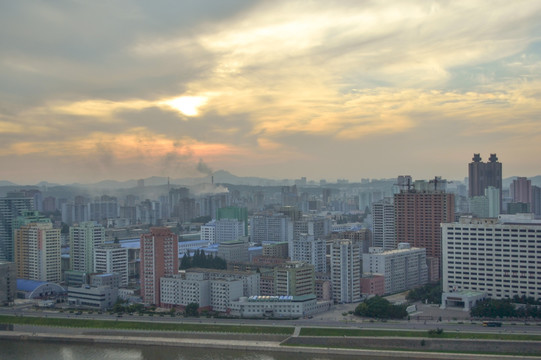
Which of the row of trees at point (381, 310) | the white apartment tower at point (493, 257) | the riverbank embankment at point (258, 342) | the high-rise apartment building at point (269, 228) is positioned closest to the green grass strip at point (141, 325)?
the riverbank embankment at point (258, 342)

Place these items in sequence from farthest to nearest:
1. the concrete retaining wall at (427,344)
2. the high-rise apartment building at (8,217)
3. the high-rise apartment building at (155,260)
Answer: the high-rise apartment building at (8,217), the high-rise apartment building at (155,260), the concrete retaining wall at (427,344)

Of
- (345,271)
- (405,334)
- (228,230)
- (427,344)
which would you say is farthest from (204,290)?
(228,230)

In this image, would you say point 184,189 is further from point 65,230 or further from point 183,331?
point 183,331

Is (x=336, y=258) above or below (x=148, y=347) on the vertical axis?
above

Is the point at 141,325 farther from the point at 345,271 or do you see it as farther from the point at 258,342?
the point at 345,271

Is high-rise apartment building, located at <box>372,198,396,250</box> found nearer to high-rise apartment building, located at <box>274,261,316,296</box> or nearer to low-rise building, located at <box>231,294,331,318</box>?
high-rise apartment building, located at <box>274,261,316,296</box>

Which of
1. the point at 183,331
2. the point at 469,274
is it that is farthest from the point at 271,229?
the point at 183,331

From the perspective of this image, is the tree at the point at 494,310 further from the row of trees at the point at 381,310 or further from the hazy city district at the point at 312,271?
the row of trees at the point at 381,310
